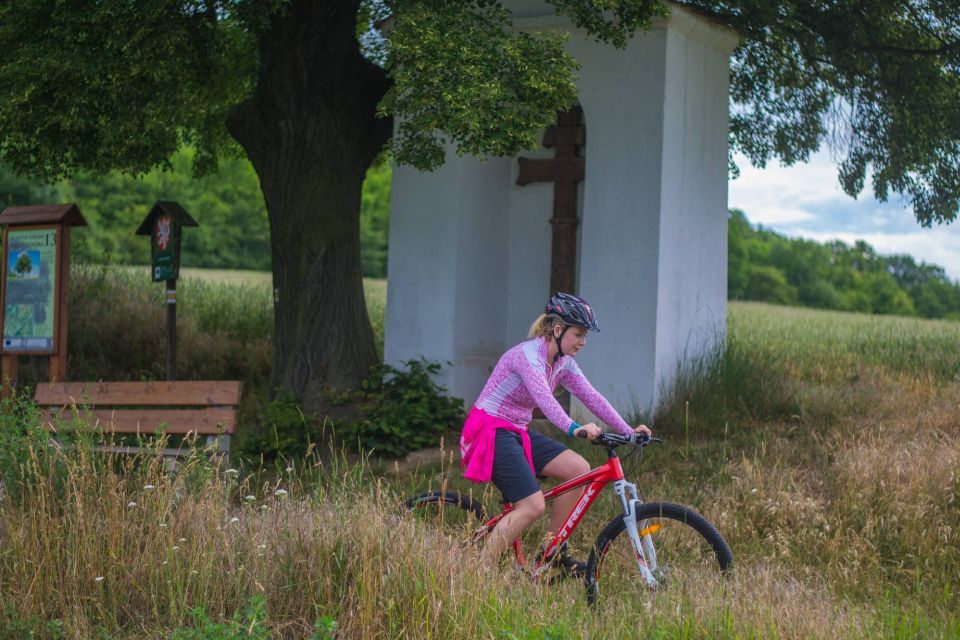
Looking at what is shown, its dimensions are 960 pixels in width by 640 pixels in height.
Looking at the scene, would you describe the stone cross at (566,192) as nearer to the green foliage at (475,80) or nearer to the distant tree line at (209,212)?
the green foliage at (475,80)

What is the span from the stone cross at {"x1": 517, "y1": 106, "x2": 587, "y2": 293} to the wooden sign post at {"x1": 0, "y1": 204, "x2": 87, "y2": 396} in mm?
4916

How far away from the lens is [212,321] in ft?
54.0

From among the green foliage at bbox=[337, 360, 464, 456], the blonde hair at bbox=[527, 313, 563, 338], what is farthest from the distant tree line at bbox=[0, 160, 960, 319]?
the blonde hair at bbox=[527, 313, 563, 338]

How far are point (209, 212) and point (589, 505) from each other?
47.8m

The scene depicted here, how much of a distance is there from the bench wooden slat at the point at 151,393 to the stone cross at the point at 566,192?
3.95 m

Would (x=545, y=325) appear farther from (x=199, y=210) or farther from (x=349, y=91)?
(x=199, y=210)

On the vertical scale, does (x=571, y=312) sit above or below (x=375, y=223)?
below

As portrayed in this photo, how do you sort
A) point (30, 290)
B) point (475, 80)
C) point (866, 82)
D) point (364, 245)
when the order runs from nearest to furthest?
1. point (475, 80)
2. point (30, 290)
3. point (866, 82)
4. point (364, 245)

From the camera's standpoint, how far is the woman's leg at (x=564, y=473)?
232 inches

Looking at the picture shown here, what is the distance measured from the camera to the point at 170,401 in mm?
8945

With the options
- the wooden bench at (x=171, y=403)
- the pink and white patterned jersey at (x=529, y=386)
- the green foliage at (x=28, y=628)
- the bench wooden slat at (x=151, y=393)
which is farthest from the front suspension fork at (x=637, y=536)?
the bench wooden slat at (x=151, y=393)

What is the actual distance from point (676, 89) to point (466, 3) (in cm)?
227

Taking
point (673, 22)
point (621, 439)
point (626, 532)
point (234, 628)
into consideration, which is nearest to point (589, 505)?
point (626, 532)

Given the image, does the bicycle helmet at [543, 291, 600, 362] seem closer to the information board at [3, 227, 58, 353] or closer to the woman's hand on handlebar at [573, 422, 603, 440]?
the woman's hand on handlebar at [573, 422, 603, 440]
